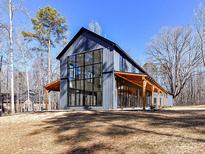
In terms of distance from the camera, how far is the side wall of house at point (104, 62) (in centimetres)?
1783

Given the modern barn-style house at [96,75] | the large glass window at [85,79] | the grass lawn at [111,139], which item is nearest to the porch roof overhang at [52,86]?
the modern barn-style house at [96,75]

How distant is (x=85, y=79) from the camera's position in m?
19.6

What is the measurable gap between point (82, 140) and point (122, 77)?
11.0 meters

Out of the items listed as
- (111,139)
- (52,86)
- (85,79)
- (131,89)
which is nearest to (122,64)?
(131,89)

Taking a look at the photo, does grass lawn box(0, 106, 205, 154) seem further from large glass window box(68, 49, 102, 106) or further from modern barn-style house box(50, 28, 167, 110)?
large glass window box(68, 49, 102, 106)

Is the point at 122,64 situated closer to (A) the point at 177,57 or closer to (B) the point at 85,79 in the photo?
(B) the point at 85,79

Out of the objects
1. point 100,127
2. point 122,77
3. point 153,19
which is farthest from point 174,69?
point 100,127

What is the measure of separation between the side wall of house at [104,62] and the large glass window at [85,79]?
17.3 inches

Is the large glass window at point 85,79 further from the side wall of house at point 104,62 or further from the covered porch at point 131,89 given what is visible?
the covered porch at point 131,89

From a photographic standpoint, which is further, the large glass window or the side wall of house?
the large glass window

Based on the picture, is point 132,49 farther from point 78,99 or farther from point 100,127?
point 100,127

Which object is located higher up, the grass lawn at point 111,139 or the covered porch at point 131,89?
the covered porch at point 131,89

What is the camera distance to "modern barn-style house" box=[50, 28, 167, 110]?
17906mm

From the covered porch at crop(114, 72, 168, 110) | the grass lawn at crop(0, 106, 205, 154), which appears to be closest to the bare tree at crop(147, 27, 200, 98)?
the covered porch at crop(114, 72, 168, 110)
